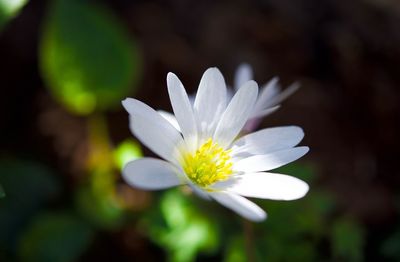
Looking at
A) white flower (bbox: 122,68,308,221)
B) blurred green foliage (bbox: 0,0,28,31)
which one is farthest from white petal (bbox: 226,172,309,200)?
blurred green foliage (bbox: 0,0,28,31)

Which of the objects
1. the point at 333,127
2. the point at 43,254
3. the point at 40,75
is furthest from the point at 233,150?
the point at 40,75

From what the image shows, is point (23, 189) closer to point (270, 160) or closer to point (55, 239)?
point (55, 239)

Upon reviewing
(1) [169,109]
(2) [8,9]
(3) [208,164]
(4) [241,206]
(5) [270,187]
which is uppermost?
(1) [169,109]

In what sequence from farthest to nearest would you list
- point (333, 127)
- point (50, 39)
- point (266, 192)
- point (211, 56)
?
point (211, 56)
point (333, 127)
point (50, 39)
point (266, 192)

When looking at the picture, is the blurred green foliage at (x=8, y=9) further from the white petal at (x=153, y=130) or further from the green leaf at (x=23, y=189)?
the green leaf at (x=23, y=189)

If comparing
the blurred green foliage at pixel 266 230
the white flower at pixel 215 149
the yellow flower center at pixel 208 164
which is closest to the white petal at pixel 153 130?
the white flower at pixel 215 149

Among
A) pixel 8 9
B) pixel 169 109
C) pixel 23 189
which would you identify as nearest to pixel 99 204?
pixel 23 189

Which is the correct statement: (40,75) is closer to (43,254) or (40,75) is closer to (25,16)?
(25,16)
